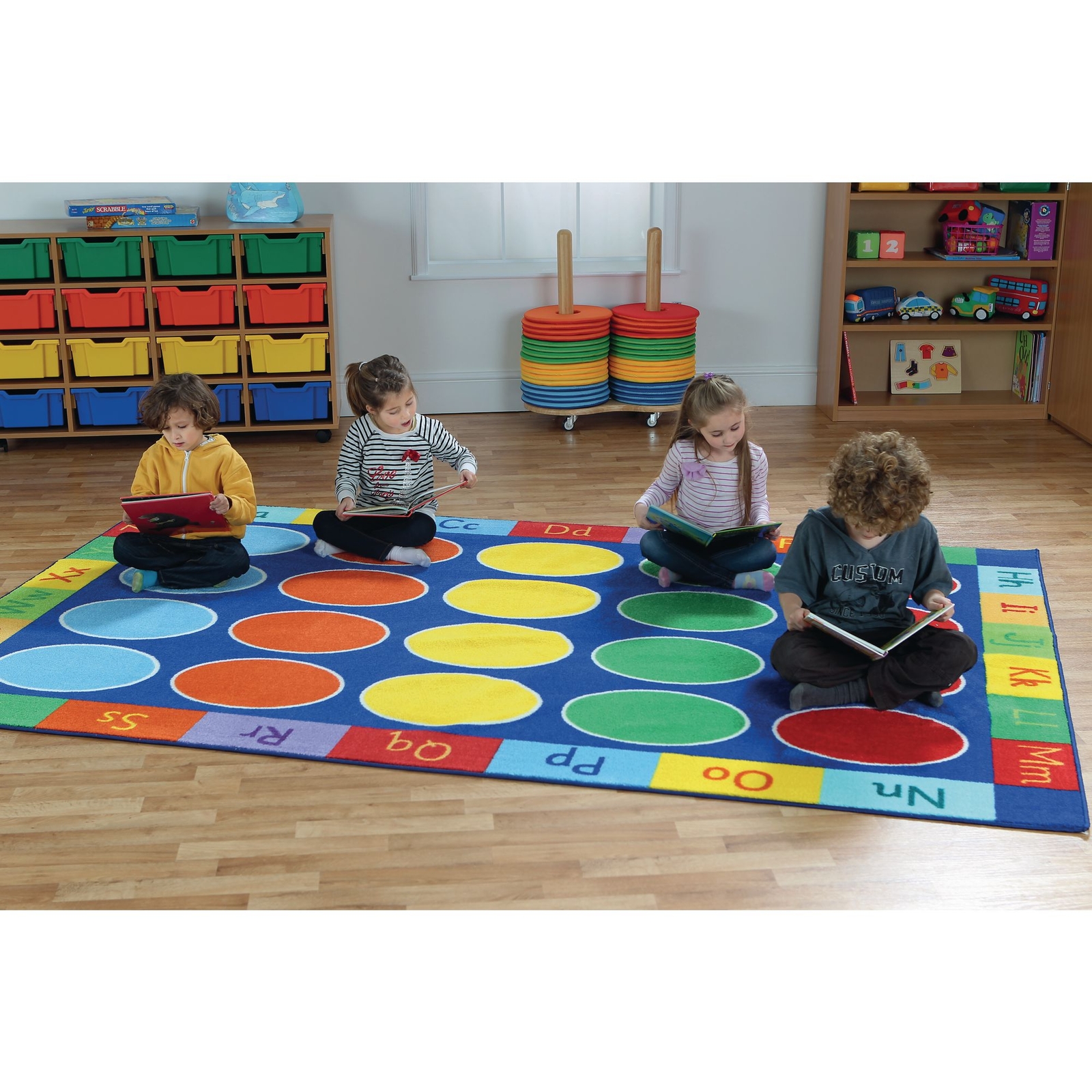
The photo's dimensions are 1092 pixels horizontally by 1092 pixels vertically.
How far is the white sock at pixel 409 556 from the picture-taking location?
326cm

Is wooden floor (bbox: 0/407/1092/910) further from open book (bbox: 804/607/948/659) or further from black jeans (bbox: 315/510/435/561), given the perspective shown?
black jeans (bbox: 315/510/435/561)

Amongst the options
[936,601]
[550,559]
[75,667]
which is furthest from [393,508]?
[936,601]

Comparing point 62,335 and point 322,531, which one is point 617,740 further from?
point 62,335

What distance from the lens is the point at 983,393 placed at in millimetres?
4969

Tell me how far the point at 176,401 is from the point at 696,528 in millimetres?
1352

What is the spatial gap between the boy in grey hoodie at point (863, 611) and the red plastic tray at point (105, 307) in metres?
2.86

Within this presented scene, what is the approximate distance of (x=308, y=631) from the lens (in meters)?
2.82

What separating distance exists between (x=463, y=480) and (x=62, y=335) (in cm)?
190

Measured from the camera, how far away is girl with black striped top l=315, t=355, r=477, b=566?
128 inches

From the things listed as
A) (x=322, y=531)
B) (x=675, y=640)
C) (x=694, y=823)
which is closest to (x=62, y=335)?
(x=322, y=531)

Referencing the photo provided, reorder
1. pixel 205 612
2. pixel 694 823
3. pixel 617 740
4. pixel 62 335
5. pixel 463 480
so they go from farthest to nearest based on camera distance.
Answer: pixel 62 335 < pixel 463 480 < pixel 205 612 < pixel 617 740 < pixel 694 823

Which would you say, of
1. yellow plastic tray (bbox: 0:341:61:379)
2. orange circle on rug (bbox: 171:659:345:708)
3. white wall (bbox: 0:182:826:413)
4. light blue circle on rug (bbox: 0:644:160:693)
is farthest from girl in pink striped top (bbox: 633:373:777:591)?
yellow plastic tray (bbox: 0:341:61:379)

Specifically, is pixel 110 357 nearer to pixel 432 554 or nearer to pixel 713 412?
pixel 432 554

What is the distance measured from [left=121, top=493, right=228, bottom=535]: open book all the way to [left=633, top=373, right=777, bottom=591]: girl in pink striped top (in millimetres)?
1107
